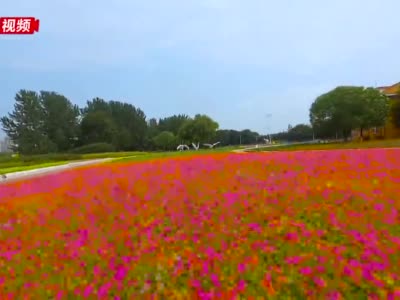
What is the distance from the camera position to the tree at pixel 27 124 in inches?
2288

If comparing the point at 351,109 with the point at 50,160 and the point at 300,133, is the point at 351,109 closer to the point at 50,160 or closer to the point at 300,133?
the point at 50,160

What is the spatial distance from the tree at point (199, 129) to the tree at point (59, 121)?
23.4m

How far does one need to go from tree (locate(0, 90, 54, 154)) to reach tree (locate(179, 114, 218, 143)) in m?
23.2

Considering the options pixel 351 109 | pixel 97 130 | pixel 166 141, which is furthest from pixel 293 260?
pixel 97 130

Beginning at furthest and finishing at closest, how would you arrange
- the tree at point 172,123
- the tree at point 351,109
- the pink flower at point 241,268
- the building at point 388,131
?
the tree at point 172,123 → the building at point 388,131 → the tree at point 351,109 → the pink flower at point 241,268

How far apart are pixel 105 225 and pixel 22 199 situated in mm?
3877

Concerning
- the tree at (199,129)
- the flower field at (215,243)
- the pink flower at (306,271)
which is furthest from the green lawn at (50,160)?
the pink flower at (306,271)

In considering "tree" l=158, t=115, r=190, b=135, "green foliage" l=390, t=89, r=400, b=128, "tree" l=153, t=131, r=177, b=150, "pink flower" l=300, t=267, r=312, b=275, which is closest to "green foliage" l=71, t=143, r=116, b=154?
"tree" l=153, t=131, r=177, b=150

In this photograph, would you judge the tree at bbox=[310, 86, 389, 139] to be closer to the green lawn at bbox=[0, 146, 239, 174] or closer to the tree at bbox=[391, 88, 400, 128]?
the tree at bbox=[391, 88, 400, 128]

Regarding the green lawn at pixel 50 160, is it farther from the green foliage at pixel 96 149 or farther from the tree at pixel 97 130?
the tree at pixel 97 130

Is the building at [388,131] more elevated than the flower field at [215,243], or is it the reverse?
the building at [388,131]

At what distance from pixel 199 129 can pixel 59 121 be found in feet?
89.8

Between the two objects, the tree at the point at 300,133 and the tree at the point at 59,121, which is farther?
the tree at the point at 300,133

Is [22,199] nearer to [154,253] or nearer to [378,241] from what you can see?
[154,253]
